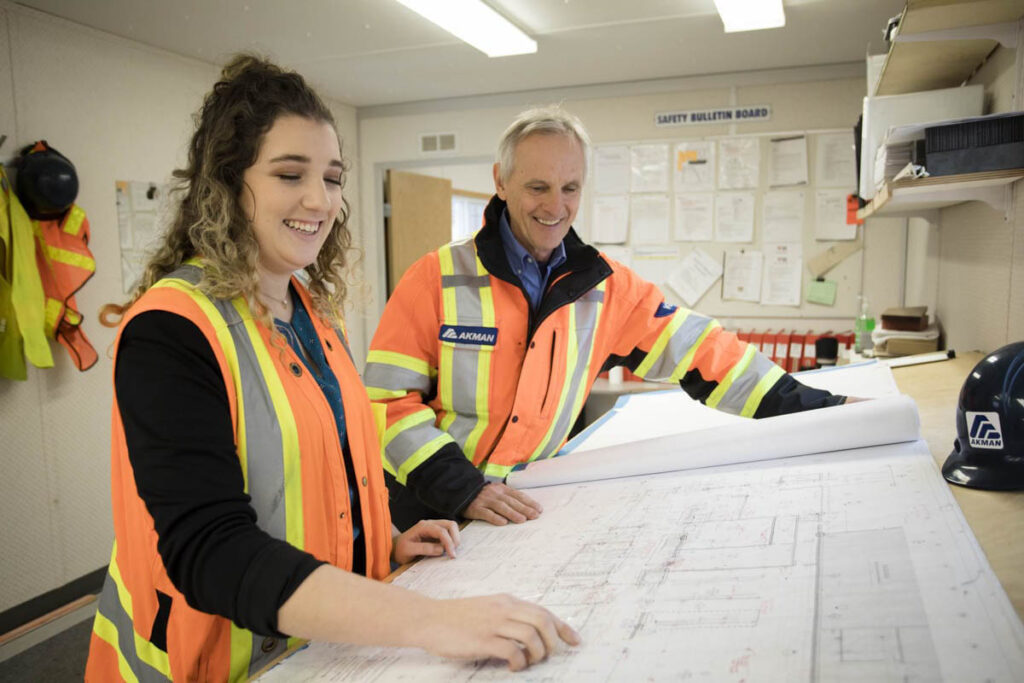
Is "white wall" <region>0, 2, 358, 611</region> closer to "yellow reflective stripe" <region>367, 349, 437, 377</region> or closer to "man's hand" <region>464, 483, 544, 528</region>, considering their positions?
"yellow reflective stripe" <region>367, 349, 437, 377</region>

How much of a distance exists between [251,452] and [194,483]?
5.3 inches

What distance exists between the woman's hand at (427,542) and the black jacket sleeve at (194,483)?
38cm

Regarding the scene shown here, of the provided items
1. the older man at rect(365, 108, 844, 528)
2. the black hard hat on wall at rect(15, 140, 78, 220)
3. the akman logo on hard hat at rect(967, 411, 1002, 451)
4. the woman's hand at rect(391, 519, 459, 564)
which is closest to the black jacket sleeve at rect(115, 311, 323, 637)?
the woman's hand at rect(391, 519, 459, 564)

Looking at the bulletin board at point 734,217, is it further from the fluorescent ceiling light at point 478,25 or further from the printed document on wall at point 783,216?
the fluorescent ceiling light at point 478,25

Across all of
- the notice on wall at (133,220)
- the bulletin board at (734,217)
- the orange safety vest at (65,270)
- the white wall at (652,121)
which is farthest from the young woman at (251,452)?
the white wall at (652,121)

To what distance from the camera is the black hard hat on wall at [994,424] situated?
1.15 m

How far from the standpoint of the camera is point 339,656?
893mm

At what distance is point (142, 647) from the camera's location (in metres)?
1.02

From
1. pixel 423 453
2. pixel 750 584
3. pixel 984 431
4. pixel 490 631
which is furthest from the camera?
pixel 423 453

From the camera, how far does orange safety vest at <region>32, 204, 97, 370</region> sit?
3.10m

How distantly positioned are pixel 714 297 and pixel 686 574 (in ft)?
11.9

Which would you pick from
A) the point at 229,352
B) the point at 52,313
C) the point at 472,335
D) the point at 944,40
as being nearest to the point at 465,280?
the point at 472,335

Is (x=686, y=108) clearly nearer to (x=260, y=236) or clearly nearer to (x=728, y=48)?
(x=728, y=48)

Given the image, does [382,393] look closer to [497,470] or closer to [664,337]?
[497,470]
